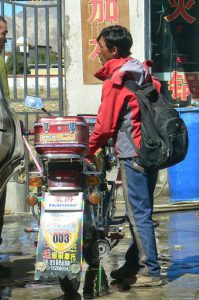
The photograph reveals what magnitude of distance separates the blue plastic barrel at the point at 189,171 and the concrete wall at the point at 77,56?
6.03ft

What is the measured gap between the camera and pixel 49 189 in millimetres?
5758

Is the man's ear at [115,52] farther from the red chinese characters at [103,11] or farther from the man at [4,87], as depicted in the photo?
the red chinese characters at [103,11]

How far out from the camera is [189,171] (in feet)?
32.3

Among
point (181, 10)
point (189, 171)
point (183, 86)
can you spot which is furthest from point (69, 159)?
point (181, 10)

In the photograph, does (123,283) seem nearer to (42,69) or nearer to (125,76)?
(125,76)

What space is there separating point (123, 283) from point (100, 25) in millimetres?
5685

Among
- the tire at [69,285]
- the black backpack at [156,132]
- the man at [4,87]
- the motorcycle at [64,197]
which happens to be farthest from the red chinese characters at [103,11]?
the tire at [69,285]

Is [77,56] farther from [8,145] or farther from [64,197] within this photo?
[64,197]

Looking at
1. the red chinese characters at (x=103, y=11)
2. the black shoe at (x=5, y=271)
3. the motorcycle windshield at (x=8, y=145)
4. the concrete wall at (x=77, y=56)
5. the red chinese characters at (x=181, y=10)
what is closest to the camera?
the motorcycle windshield at (x=8, y=145)

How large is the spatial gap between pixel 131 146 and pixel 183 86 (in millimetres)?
6364

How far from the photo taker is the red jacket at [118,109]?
5855 mm

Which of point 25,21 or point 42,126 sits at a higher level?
point 25,21

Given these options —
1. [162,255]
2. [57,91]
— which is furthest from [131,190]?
[57,91]

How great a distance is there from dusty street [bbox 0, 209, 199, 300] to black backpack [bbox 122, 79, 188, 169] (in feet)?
3.00
